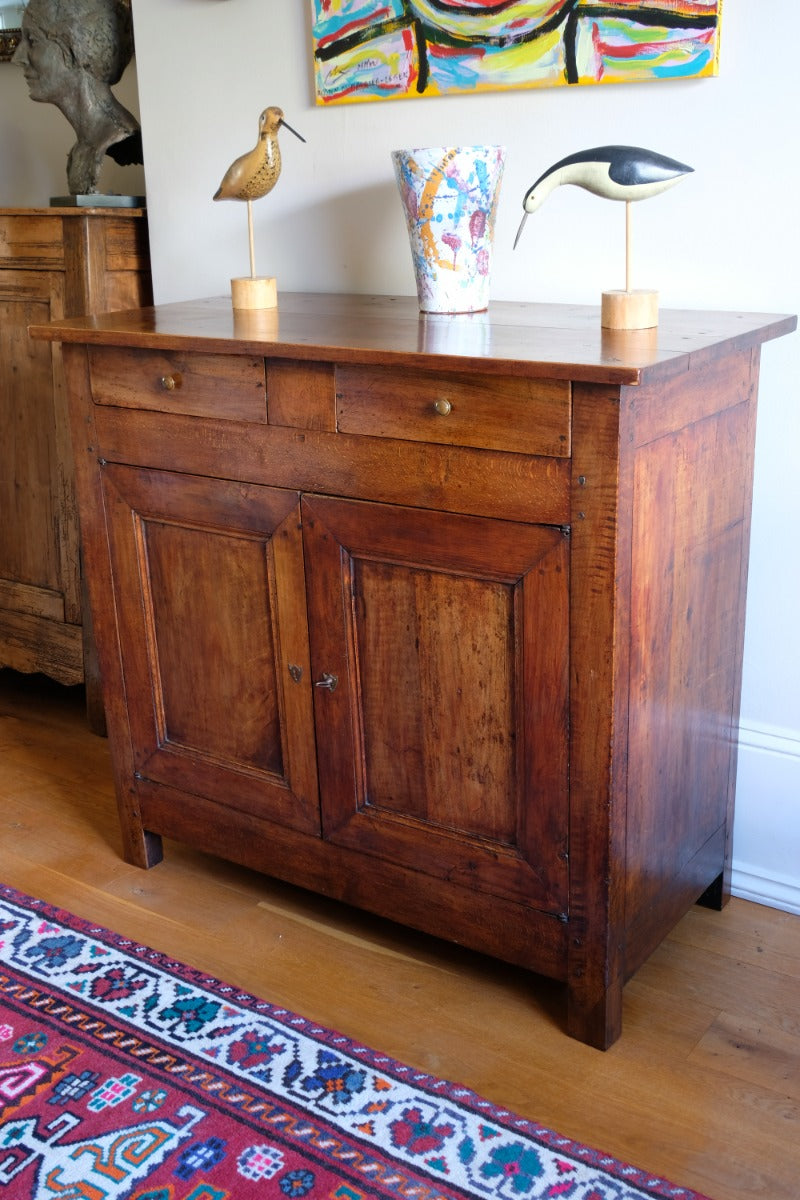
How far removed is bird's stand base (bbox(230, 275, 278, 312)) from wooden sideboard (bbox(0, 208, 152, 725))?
58 cm

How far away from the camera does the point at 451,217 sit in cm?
183

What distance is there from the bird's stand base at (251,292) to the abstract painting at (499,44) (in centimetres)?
41

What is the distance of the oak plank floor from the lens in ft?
4.99

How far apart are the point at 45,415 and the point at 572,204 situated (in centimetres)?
125

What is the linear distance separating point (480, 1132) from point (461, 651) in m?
0.62

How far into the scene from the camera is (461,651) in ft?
5.38

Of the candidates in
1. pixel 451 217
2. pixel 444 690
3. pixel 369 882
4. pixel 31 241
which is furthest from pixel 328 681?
pixel 31 241

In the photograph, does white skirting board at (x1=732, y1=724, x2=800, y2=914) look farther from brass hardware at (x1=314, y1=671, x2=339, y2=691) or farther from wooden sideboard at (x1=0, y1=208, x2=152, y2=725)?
wooden sideboard at (x1=0, y1=208, x2=152, y2=725)

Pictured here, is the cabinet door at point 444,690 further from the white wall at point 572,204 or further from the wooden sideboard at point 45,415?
the wooden sideboard at point 45,415

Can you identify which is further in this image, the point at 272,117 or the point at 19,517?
the point at 19,517

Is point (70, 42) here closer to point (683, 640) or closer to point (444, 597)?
point (444, 597)

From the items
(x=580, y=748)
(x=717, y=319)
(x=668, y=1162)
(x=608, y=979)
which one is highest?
(x=717, y=319)

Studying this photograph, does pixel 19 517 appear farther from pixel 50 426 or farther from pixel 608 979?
pixel 608 979

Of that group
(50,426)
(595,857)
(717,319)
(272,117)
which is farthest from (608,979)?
(50,426)
